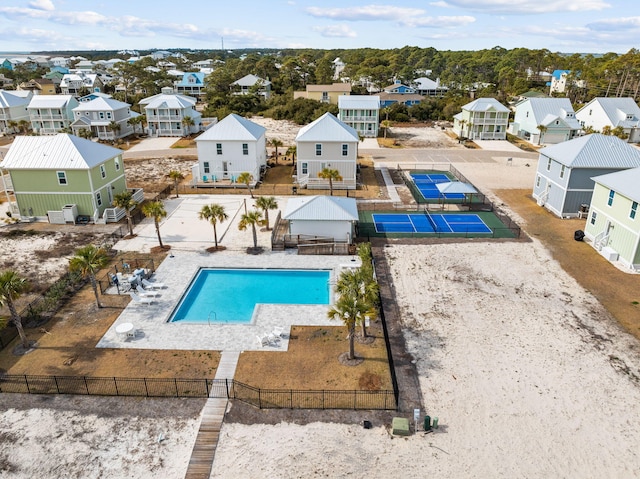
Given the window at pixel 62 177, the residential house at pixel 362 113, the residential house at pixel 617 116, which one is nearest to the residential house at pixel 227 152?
the window at pixel 62 177

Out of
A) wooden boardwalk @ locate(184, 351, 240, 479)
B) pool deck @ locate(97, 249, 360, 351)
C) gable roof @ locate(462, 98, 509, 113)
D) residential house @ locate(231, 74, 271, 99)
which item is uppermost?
residential house @ locate(231, 74, 271, 99)

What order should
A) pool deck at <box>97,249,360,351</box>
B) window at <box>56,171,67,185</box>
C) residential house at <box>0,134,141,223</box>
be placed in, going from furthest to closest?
1. window at <box>56,171,67,185</box>
2. residential house at <box>0,134,141,223</box>
3. pool deck at <box>97,249,360,351</box>

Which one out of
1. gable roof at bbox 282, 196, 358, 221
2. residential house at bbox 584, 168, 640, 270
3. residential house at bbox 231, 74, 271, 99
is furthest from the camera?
residential house at bbox 231, 74, 271, 99

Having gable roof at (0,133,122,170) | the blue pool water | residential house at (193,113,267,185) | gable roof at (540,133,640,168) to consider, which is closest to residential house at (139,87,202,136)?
residential house at (193,113,267,185)

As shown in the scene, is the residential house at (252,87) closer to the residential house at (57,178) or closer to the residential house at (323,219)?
the residential house at (57,178)

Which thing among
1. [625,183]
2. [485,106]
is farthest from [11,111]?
[625,183]

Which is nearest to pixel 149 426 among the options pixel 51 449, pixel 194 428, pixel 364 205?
pixel 194 428

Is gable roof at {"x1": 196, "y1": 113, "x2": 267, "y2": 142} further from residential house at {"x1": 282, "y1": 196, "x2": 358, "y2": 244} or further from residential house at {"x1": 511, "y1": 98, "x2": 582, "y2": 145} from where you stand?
residential house at {"x1": 511, "y1": 98, "x2": 582, "y2": 145}

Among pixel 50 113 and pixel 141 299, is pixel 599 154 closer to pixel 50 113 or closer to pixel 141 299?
pixel 141 299
